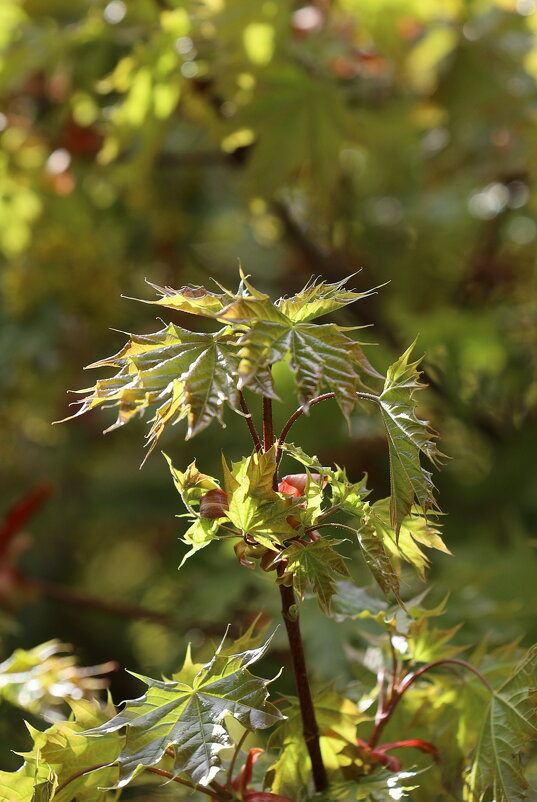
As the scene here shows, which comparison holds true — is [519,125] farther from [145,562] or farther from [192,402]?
[145,562]

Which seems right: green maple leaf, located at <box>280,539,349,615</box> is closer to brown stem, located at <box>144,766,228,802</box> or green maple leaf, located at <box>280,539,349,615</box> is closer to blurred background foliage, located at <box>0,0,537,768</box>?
brown stem, located at <box>144,766,228,802</box>

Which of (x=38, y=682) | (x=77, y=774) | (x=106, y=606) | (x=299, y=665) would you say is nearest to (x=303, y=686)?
(x=299, y=665)

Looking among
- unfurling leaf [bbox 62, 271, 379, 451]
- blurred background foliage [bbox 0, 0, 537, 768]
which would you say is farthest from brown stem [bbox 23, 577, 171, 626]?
unfurling leaf [bbox 62, 271, 379, 451]

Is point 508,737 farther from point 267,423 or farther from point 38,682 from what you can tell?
point 38,682

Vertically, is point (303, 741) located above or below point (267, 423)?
below

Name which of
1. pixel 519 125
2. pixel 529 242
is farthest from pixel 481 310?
pixel 519 125

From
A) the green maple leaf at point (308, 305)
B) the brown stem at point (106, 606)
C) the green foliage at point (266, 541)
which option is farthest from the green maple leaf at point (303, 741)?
the brown stem at point (106, 606)

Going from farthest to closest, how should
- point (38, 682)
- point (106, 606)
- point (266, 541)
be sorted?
1. point (106, 606)
2. point (38, 682)
3. point (266, 541)

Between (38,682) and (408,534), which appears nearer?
(408,534)
